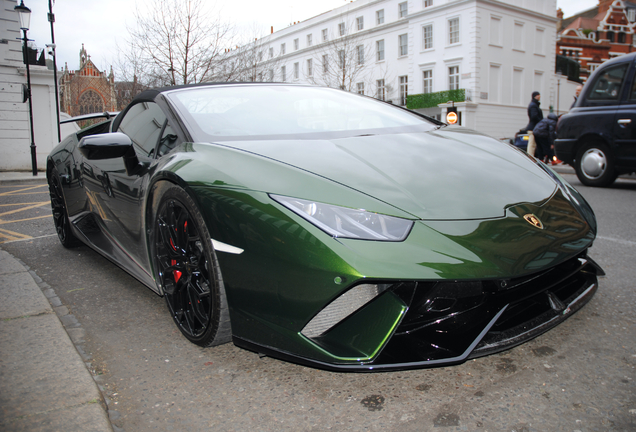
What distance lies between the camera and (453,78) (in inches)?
1480

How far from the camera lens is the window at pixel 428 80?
3959 cm

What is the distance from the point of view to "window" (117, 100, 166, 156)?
104 inches

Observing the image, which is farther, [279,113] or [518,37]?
[518,37]

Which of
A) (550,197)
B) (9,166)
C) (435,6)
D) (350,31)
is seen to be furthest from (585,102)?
(350,31)

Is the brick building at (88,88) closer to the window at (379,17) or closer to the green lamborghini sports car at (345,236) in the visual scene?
the window at (379,17)

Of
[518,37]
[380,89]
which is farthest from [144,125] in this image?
[380,89]

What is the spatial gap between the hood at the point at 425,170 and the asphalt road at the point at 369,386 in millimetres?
619

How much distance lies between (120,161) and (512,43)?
40.7 meters

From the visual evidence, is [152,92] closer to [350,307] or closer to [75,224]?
[75,224]

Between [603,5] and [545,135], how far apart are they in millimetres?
68062

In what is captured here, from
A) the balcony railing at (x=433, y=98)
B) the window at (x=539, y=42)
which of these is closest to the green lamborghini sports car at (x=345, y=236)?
the balcony railing at (x=433, y=98)

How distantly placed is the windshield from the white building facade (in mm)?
33476

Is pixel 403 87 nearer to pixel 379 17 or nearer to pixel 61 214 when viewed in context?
pixel 379 17

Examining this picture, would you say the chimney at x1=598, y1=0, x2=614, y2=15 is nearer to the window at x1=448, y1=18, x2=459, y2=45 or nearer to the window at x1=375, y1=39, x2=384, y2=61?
the window at x1=375, y1=39, x2=384, y2=61
